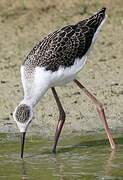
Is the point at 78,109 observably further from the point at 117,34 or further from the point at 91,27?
the point at 117,34

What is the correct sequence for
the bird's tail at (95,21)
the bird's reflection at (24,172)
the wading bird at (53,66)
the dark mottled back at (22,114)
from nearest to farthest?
the bird's reflection at (24,172) < the dark mottled back at (22,114) < the wading bird at (53,66) < the bird's tail at (95,21)

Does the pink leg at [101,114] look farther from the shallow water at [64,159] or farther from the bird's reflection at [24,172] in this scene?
the bird's reflection at [24,172]

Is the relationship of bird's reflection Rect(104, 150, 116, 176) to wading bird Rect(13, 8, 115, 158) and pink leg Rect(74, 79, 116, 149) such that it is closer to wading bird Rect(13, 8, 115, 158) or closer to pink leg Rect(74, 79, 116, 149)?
pink leg Rect(74, 79, 116, 149)

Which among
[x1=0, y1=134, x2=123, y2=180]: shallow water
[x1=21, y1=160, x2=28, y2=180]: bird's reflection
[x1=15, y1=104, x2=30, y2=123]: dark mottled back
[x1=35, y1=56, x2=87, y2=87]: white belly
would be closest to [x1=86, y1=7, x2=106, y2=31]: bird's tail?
[x1=35, y1=56, x2=87, y2=87]: white belly

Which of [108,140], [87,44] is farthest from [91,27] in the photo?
[108,140]

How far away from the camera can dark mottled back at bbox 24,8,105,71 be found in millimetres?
11953

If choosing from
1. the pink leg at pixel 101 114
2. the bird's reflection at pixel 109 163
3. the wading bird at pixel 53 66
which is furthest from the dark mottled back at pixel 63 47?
the bird's reflection at pixel 109 163

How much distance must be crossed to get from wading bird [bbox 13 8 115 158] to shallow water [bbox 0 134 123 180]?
21 centimetres

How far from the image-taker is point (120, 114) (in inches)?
537

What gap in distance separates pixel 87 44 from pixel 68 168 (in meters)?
2.35

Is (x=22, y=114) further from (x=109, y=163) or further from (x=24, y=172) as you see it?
(x=109, y=163)

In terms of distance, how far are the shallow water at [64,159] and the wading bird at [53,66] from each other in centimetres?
21

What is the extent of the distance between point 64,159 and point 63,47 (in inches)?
64.9

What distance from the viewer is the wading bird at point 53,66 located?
11.7 meters
